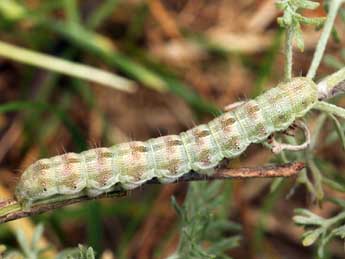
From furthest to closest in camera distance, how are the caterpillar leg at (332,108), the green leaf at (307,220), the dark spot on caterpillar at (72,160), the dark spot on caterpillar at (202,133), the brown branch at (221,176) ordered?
the green leaf at (307,220) < the dark spot on caterpillar at (202,133) < the dark spot on caterpillar at (72,160) < the caterpillar leg at (332,108) < the brown branch at (221,176)

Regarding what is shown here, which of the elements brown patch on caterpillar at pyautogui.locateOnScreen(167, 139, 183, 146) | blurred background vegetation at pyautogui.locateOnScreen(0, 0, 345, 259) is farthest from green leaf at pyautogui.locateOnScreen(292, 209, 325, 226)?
blurred background vegetation at pyautogui.locateOnScreen(0, 0, 345, 259)

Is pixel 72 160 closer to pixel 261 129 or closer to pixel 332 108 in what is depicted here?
pixel 261 129

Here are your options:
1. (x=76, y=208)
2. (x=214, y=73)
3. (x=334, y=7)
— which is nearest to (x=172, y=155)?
(x=334, y=7)

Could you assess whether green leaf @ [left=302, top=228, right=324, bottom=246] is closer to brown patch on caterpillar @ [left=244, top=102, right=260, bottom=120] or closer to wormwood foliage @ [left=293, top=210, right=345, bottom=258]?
wormwood foliage @ [left=293, top=210, right=345, bottom=258]

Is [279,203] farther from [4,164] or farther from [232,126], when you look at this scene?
[232,126]

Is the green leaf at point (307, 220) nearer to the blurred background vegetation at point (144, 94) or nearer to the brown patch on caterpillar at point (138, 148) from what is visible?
the brown patch on caterpillar at point (138, 148)

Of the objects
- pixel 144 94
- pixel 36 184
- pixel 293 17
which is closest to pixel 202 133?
pixel 293 17

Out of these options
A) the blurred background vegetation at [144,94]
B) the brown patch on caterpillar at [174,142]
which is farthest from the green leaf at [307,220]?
the blurred background vegetation at [144,94]
